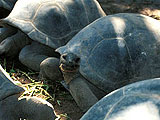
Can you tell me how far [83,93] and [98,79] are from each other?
215mm

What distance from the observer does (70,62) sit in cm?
271

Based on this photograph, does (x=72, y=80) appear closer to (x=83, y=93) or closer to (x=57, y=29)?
(x=83, y=93)

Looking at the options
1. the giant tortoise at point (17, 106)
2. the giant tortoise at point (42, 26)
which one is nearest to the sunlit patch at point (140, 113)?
the giant tortoise at point (17, 106)

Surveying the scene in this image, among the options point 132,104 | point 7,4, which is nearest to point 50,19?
point 7,4

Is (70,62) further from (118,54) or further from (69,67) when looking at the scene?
(118,54)

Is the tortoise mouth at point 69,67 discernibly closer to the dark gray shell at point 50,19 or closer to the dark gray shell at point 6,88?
the dark gray shell at point 6,88

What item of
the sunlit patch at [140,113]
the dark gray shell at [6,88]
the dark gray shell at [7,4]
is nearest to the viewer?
the sunlit patch at [140,113]

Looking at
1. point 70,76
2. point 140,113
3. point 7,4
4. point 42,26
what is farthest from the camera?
point 7,4

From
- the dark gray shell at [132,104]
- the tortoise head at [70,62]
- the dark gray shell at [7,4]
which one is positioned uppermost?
Answer: the dark gray shell at [132,104]

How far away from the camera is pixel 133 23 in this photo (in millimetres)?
3146

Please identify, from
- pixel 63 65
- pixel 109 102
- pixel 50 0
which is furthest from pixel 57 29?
pixel 109 102

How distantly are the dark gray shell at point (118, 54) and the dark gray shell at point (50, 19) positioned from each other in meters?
0.61

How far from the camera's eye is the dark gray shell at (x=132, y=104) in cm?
150

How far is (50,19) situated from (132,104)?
2345mm
